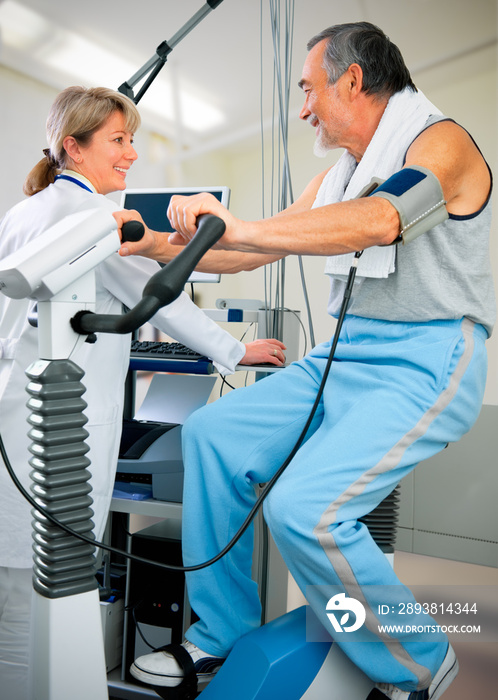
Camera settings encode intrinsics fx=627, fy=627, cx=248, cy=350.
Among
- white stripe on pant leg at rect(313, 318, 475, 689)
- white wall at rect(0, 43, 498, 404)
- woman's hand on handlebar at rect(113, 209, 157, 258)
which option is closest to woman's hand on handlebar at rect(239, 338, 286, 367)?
woman's hand on handlebar at rect(113, 209, 157, 258)

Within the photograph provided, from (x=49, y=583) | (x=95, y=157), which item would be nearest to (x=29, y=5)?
(x=95, y=157)

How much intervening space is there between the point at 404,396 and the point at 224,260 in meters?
0.60

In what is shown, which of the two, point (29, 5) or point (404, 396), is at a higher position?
point (29, 5)

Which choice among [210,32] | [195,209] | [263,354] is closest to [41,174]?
[263,354]

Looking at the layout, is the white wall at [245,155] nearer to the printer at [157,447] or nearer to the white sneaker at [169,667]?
the printer at [157,447]

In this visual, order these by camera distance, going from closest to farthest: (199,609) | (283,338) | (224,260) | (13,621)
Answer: (199,609), (13,621), (224,260), (283,338)

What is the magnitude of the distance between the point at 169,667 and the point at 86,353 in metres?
0.63

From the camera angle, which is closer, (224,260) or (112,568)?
(224,260)

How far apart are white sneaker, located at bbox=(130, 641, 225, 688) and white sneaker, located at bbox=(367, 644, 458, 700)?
0.28 m

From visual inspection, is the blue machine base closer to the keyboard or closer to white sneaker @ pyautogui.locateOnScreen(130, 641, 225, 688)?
white sneaker @ pyautogui.locateOnScreen(130, 641, 225, 688)

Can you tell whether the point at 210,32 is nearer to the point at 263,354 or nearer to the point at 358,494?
the point at 263,354

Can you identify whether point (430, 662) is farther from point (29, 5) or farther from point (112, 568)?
point (29, 5)

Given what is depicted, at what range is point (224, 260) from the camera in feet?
4.88

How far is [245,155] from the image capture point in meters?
4.50
